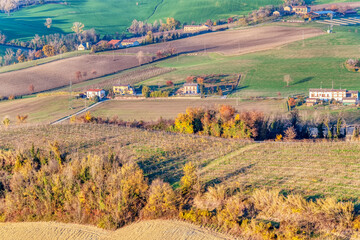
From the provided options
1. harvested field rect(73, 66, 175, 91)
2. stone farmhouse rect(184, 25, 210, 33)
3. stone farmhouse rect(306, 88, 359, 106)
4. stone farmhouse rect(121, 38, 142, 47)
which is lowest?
stone farmhouse rect(306, 88, 359, 106)

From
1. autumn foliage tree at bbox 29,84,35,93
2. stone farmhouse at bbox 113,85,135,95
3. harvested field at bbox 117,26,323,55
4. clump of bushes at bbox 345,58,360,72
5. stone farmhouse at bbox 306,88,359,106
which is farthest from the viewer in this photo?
harvested field at bbox 117,26,323,55

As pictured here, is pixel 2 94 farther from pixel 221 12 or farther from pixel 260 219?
pixel 221 12

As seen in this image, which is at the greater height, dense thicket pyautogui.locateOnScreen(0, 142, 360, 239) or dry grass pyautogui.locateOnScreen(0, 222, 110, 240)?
dense thicket pyautogui.locateOnScreen(0, 142, 360, 239)

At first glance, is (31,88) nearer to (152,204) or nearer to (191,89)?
(191,89)

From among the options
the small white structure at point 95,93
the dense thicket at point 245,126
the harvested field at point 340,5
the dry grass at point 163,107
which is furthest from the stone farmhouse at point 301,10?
the dense thicket at point 245,126

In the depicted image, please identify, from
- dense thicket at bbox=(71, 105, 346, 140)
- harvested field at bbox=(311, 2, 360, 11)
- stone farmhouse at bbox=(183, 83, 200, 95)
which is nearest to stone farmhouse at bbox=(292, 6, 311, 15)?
harvested field at bbox=(311, 2, 360, 11)

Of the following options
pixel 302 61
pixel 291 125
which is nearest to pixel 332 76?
pixel 302 61

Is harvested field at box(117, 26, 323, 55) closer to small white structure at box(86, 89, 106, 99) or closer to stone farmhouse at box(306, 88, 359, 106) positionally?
small white structure at box(86, 89, 106, 99)
